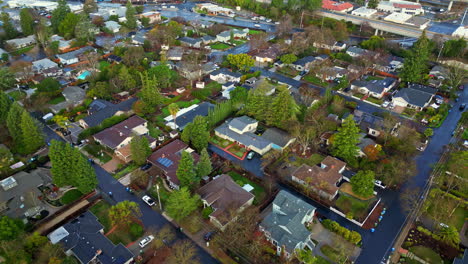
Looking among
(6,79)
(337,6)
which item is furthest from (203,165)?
(337,6)

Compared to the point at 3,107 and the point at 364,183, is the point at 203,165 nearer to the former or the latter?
the point at 364,183

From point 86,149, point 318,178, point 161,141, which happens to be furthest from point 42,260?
point 318,178

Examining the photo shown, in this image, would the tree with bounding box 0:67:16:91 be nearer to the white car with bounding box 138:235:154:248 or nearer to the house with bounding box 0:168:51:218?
the house with bounding box 0:168:51:218

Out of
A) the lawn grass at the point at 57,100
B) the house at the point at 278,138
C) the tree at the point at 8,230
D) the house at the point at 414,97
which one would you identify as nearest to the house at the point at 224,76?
the house at the point at 278,138

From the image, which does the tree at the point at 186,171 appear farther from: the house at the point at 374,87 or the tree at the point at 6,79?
the tree at the point at 6,79

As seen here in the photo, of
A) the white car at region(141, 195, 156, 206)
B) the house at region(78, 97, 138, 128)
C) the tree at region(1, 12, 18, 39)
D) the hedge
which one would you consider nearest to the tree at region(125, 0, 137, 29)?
the tree at region(1, 12, 18, 39)

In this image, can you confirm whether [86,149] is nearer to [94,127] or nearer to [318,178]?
[94,127]
